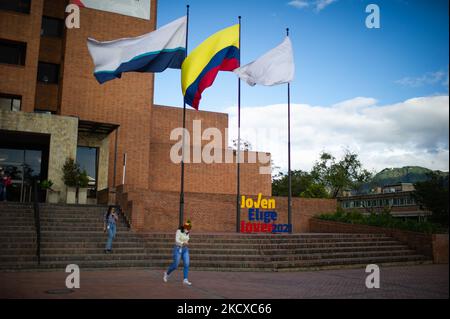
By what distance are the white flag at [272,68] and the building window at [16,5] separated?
16.4 meters

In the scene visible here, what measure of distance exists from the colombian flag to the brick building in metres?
7.45

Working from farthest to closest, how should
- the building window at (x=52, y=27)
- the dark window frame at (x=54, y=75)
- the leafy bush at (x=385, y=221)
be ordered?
1. the building window at (x=52, y=27)
2. the dark window frame at (x=54, y=75)
3. the leafy bush at (x=385, y=221)

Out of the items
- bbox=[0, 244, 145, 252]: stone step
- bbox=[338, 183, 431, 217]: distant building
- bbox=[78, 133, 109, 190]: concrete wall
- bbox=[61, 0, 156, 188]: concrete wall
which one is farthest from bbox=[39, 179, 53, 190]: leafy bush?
bbox=[338, 183, 431, 217]: distant building

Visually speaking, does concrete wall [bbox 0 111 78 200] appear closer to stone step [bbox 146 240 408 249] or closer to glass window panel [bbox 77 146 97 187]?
glass window panel [bbox 77 146 97 187]

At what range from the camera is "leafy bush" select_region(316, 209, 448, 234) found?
1920 cm

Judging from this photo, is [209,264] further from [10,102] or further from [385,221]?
[10,102]

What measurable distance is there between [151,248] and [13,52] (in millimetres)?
18224

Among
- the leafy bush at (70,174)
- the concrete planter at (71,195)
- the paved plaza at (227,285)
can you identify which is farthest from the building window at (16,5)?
the paved plaza at (227,285)

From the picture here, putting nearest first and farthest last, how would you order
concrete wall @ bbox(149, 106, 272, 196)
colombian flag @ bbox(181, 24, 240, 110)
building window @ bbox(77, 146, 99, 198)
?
colombian flag @ bbox(181, 24, 240, 110)
building window @ bbox(77, 146, 99, 198)
concrete wall @ bbox(149, 106, 272, 196)

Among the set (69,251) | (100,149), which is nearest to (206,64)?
(69,251)

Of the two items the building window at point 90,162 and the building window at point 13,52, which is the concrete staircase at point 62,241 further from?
the building window at point 13,52

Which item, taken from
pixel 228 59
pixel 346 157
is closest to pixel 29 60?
pixel 228 59

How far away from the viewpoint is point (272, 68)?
64.4ft

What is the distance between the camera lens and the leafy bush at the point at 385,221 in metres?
19.2
